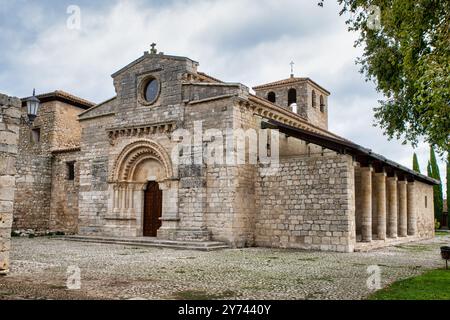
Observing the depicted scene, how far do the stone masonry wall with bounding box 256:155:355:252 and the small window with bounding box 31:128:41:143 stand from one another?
14553 millimetres

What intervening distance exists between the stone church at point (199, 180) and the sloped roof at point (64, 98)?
3.89m

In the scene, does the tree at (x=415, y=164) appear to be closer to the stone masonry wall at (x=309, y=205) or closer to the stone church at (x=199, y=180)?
the stone church at (x=199, y=180)

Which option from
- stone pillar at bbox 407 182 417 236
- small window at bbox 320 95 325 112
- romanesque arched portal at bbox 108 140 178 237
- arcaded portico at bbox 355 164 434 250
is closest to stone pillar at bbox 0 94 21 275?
romanesque arched portal at bbox 108 140 178 237

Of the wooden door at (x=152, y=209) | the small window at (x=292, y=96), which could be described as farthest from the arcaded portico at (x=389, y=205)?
the wooden door at (x=152, y=209)

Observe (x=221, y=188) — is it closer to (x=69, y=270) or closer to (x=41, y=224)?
(x=69, y=270)

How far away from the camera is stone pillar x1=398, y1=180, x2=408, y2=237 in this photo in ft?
65.0

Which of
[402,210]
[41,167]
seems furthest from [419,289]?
[41,167]

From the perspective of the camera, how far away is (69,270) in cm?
875

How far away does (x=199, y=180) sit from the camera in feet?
50.3

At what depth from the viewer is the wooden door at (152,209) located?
17.3 metres

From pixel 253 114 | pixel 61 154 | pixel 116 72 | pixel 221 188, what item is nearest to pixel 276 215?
pixel 221 188

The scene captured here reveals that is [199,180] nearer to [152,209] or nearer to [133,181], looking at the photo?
[152,209]

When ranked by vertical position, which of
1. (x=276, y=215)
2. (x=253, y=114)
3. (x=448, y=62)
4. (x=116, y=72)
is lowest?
(x=276, y=215)
